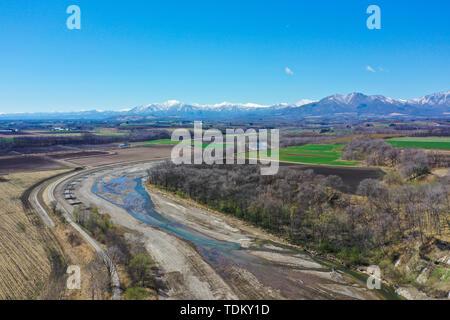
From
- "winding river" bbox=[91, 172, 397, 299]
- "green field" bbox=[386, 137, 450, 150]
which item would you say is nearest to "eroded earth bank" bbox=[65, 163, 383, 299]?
"winding river" bbox=[91, 172, 397, 299]

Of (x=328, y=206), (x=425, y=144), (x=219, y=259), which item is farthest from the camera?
(x=425, y=144)

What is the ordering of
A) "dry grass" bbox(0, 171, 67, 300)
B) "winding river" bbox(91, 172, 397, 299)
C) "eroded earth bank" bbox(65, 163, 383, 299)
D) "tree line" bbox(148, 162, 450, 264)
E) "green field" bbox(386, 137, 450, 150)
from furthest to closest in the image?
"green field" bbox(386, 137, 450, 150) < "tree line" bbox(148, 162, 450, 264) < "eroded earth bank" bbox(65, 163, 383, 299) < "winding river" bbox(91, 172, 397, 299) < "dry grass" bbox(0, 171, 67, 300)

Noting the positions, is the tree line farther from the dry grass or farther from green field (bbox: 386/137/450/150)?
green field (bbox: 386/137/450/150)

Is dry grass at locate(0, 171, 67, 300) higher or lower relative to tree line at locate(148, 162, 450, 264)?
lower

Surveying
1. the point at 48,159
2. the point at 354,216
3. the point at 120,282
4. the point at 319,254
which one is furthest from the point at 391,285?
the point at 48,159

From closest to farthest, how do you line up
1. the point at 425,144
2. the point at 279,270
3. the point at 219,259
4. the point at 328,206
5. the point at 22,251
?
the point at 279,270
the point at 219,259
the point at 22,251
the point at 328,206
the point at 425,144

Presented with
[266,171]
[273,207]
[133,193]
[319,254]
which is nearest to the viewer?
[319,254]

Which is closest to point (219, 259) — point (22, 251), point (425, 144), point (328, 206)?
point (328, 206)

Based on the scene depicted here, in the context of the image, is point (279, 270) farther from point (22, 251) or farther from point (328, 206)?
point (22, 251)

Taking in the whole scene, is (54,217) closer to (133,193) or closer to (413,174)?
(133,193)

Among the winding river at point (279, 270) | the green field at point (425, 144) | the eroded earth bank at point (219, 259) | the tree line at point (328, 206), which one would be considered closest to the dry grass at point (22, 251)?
the eroded earth bank at point (219, 259)

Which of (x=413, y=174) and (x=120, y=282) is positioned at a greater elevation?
(x=413, y=174)
